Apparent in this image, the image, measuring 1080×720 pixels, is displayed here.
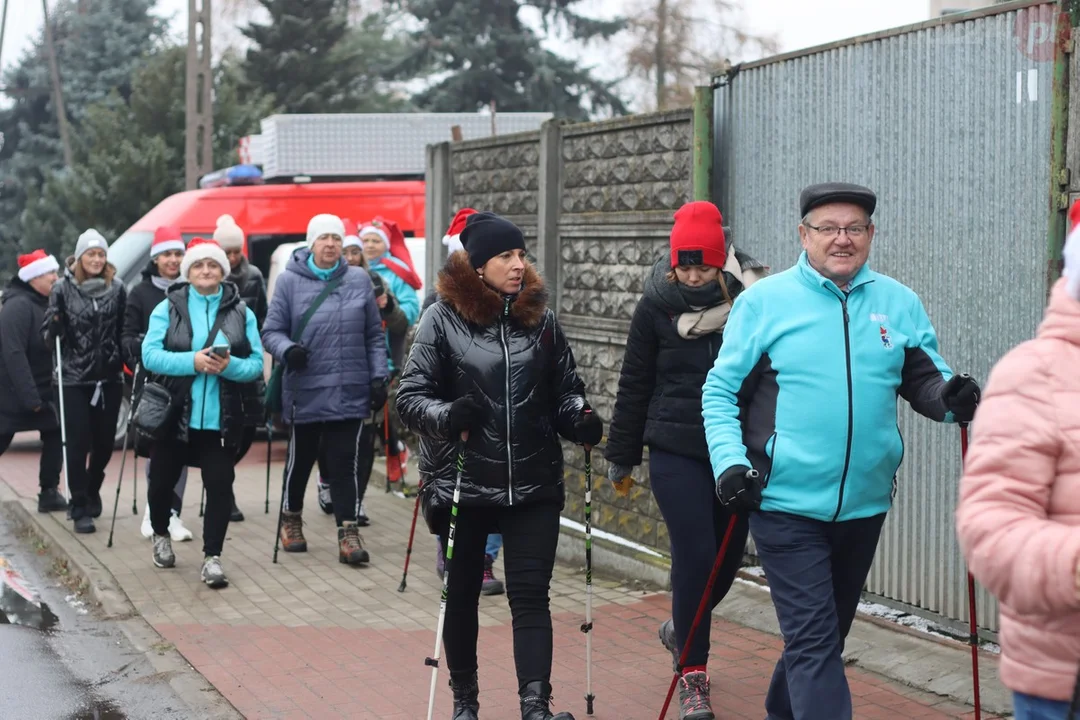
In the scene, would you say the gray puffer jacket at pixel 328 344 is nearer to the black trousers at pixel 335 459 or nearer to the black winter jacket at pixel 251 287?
the black trousers at pixel 335 459

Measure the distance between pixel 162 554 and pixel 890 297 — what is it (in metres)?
5.37

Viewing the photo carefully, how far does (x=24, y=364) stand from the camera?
1023 centimetres

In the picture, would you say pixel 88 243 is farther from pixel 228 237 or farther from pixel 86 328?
pixel 228 237

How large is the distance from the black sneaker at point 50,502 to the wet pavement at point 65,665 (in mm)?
1944

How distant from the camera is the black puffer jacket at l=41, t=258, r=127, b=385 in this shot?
992 centimetres

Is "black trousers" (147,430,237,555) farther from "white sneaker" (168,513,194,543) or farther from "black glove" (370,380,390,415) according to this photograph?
"white sneaker" (168,513,194,543)

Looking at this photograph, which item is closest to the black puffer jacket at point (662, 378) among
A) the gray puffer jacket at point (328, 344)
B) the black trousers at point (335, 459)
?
the gray puffer jacket at point (328, 344)

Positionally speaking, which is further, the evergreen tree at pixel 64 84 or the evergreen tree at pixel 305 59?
the evergreen tree at pixel 64 84

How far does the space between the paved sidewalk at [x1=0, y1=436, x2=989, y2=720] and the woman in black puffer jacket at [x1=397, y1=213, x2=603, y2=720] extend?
715 millimetres

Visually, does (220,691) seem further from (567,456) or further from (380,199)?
(380,199)

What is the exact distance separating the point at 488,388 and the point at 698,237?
98 centimetres

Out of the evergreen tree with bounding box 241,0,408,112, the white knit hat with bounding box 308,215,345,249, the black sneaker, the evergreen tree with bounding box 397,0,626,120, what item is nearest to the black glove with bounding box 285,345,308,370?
the white knit hat with bounding box 308,215,345,249

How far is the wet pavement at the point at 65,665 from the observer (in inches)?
238

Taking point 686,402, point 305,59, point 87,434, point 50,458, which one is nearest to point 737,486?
point 686,402
